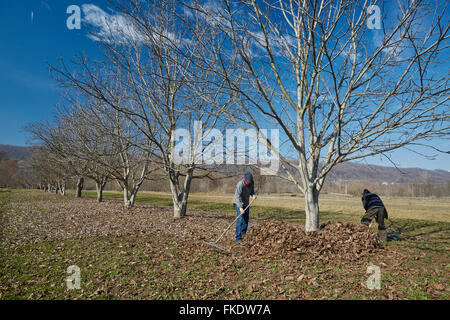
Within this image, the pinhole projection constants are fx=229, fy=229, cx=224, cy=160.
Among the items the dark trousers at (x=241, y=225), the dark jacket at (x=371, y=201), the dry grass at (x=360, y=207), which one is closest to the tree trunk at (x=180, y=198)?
the dark trousers at (x=241, y=225)

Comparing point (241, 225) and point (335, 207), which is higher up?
point (241, 225)

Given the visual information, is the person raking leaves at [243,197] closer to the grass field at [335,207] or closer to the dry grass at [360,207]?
the grass field at [335,207]

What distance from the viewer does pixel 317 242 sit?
519cm

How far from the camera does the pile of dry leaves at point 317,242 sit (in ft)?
16.1

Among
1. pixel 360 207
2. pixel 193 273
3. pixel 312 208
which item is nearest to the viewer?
pixel 193 273

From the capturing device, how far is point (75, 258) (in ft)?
15.7

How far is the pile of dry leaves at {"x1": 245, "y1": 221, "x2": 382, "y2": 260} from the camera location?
4.91 meters

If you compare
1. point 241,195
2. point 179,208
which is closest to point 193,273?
point 241,195

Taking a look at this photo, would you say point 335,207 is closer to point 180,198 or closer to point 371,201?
point 371,201

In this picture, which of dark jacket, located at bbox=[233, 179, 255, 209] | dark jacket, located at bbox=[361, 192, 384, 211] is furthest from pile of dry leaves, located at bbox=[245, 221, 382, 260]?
dark jacket, located at bbox=[361, 192, 384, 211]

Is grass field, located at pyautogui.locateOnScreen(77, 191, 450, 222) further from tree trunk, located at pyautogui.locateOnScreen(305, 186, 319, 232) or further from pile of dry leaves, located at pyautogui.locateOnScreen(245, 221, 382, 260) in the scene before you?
pile of dry leaves, located at pyautogui.locateOnScreen(245, 221, 382, 260)

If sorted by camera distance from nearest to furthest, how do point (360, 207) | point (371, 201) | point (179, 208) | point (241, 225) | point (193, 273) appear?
point (193, 273) < point (241, 225) < point (371, 201) < point (179, 208) < point (360, 207)
